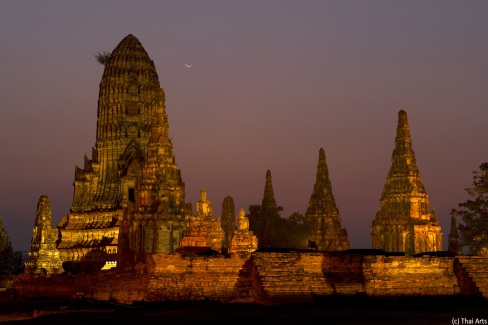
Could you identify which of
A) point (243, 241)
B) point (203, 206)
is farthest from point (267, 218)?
point (243, 241)

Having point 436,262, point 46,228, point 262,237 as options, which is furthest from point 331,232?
point 436,262

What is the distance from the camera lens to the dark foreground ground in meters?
19.0

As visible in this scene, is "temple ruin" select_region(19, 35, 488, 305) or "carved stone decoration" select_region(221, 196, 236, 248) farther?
"carved stone decoration" select_region(221, 196, 236, 248)

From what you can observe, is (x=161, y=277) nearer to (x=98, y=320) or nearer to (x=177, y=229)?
(x=98, y=320)

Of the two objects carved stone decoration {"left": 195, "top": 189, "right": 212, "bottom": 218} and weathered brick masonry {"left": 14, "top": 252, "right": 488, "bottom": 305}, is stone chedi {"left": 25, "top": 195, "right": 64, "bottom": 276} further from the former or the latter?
weathered brick masonry {"left": 14, "top": 252, "right": 488, "bottom": 305}

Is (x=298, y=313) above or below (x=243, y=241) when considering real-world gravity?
below

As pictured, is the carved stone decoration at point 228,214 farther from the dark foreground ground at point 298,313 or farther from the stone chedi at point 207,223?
the dark foreground ground at point 298,313

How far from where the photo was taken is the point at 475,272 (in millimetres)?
26312

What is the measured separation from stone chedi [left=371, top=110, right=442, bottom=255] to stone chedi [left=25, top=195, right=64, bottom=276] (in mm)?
22314

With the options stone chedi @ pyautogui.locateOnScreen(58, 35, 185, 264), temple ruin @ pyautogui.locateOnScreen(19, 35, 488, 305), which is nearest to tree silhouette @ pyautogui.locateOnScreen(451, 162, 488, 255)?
temple ruin @ pyautogui.locateOnScreen(19, 35, 488, 305)

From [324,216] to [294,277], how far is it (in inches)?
1822

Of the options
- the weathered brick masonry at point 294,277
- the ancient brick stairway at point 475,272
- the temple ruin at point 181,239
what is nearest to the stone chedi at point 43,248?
the temple ruin at point 181,239

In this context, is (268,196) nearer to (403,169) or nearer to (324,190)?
(324,190)

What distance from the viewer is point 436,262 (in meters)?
26.6
